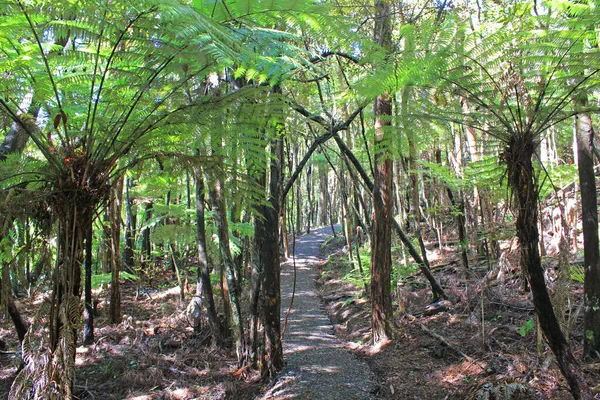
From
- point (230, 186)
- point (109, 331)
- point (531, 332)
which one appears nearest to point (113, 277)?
point (109, 331)

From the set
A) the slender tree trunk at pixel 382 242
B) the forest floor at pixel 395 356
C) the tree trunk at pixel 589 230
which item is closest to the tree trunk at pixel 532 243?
the forest floor at pixel 395 356

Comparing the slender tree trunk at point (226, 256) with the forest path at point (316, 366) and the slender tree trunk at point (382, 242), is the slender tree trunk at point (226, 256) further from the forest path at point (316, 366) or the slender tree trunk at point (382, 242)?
the slender tree trunk at point (382, 242)

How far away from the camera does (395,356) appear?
6258 mm

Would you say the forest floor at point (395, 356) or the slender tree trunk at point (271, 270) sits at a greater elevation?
the slender tree trunk at point (271, 270)

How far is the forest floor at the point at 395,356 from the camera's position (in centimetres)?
461

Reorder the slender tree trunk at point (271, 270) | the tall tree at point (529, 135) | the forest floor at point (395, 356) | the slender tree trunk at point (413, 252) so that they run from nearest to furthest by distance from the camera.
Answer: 1. the tall tree at point (529, 135)
2. the forest floor at point (395, 356)
3. the slender tree trunk at point (271, 270)
4. the slender tree trunk at point (413, 252)

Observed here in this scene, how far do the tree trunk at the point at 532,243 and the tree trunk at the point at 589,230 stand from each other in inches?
70.8

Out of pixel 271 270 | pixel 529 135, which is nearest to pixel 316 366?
pixel 271 270

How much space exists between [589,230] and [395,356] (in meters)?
3.44

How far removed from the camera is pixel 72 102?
4.02 m

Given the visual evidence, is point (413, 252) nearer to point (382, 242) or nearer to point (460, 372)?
point (382, 242)

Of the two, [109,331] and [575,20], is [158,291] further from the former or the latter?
[575,20]

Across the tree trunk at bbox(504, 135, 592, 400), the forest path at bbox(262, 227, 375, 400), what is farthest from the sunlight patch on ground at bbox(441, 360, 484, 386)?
the tree trunk at bbox(504, 135, 592, 400)

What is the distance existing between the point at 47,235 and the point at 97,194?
1.37ft
